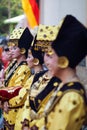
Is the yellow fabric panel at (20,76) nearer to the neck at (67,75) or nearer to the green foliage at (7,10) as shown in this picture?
the neck at (67,75)

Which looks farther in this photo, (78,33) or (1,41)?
(1,41)

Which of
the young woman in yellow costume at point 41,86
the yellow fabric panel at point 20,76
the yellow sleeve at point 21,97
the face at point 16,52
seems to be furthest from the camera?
the face at point 16,52

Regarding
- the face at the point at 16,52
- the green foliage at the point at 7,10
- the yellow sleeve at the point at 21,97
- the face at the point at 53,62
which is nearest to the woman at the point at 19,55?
the face at the point at 16,52

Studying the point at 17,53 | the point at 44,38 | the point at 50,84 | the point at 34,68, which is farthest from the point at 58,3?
Result: the point at 50,84

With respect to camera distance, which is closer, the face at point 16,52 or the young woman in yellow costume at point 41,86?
the young woman in yellow costume at point 41,86

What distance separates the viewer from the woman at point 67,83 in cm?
295

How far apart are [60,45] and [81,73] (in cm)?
213

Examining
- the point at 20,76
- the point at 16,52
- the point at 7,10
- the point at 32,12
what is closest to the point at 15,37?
the point at 16,52

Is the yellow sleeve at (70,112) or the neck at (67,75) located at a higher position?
the neck at (67,75)

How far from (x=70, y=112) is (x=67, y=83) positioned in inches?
9.3

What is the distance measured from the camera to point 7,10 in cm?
2955

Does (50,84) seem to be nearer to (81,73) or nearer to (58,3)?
(81,73)

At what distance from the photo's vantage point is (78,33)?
3061 millimetres

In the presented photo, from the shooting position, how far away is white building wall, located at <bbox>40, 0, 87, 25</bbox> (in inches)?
222
